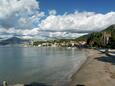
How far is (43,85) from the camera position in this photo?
40438 mm

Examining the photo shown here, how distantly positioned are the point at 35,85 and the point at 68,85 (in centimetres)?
521

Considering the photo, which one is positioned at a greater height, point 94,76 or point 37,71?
point 94,76

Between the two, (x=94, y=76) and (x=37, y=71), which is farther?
(x=37, y=71)

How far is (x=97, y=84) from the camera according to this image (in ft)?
129

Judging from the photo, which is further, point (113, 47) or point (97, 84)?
point (113, 47)

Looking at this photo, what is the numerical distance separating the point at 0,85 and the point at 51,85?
309 inches

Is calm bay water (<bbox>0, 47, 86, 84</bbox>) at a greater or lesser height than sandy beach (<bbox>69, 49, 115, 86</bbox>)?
lesser

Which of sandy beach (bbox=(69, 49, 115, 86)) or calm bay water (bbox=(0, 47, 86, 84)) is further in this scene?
calm bay water (bbox=(0, 47, 86, 84))

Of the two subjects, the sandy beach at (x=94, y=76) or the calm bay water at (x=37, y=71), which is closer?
the sandy beach at (x=94, y=76)

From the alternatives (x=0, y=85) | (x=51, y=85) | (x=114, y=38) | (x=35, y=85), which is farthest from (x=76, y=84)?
(x=114, y=38)

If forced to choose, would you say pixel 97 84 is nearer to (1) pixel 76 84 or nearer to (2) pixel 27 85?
(1) pixel 76 84

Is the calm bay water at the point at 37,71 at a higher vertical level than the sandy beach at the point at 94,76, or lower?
lower

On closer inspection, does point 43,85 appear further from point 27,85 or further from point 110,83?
point 110,83

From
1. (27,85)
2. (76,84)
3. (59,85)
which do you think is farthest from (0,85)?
(76,84)
